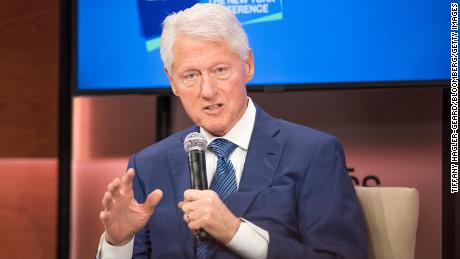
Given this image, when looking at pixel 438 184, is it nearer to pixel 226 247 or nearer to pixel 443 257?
pixel 443 257

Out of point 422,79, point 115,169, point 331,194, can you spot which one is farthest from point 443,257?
point 115,169

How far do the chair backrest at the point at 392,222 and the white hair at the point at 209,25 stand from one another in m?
0.57

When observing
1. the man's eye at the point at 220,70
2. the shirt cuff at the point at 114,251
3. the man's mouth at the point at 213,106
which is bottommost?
the shirt cuff at the point at 114,251

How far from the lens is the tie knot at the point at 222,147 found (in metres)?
1.84

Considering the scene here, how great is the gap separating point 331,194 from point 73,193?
1611 millimetres

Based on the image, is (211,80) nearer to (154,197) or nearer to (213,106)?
(213,106)

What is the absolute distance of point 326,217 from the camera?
1724 mm

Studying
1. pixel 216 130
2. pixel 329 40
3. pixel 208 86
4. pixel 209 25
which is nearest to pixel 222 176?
pixel 216 130

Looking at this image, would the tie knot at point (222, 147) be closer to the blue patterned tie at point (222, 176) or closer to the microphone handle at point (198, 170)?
the blue patterned tie at point (222, 176)

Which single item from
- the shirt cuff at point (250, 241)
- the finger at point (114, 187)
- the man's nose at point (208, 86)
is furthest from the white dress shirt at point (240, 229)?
the finger at point (114, 187)

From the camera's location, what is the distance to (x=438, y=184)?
2559 mm

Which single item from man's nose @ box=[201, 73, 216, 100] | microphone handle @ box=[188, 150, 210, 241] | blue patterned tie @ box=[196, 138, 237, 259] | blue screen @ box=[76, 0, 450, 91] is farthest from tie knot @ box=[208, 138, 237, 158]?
blue screen @ box=[76, 0, 450, 91]

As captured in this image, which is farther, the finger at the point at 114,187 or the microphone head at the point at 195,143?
the microphone head at the point at 195,143

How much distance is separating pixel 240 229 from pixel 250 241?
0.04 metres
